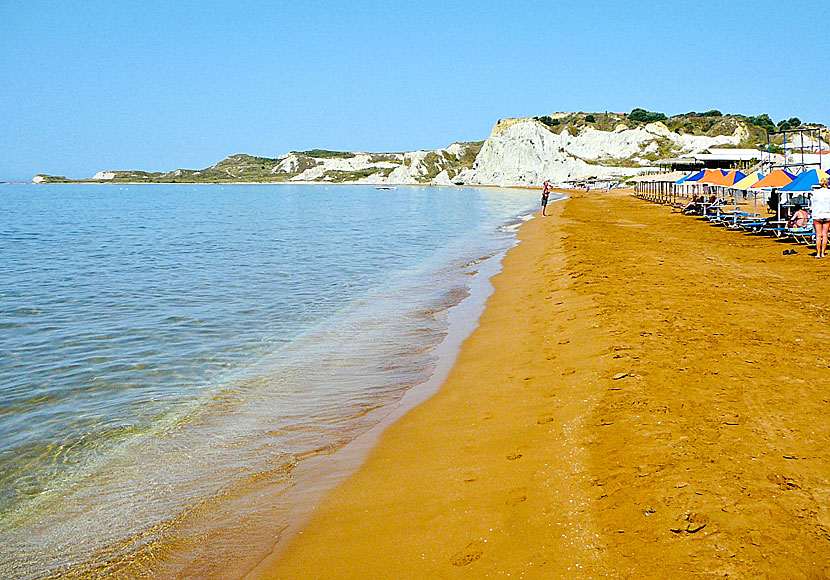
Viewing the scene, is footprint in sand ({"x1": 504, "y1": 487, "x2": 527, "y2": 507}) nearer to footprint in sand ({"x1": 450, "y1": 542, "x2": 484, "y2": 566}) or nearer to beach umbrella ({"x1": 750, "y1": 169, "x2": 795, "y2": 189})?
footprint in sand ({"x1": 450, "y1": 542, "x2": 484, "y2": 566})

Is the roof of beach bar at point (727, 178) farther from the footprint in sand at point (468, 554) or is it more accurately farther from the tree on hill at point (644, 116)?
the tree on hill at point (644, 116)

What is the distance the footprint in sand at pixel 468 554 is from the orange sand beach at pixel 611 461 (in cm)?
1

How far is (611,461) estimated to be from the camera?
14.9ft

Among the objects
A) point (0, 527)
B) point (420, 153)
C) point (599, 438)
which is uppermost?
point (420, 153)

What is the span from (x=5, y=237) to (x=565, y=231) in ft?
93.5

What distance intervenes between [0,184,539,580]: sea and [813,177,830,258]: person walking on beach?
26.7 feet

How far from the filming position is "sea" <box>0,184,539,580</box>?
462cm

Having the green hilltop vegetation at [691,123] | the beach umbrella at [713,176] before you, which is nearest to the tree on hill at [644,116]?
the green hilltop vegetation at [691,123]

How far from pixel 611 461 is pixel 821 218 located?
539 inches

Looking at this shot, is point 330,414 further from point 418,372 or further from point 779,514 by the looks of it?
point 779,514

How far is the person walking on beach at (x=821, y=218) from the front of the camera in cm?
1464

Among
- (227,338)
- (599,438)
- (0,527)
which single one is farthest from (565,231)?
(0,527)

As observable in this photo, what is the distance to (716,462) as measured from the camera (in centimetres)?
423

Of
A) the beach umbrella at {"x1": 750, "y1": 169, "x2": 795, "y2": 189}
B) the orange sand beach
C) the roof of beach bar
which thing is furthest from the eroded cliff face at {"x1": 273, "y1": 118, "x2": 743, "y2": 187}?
the orange sand beach
